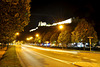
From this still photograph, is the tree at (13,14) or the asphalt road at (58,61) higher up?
the tree at (13,14)

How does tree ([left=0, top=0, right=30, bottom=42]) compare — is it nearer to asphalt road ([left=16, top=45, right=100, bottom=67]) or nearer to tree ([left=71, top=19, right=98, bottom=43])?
asphalt road ([left=16, top=45, right=100, bottom=67])

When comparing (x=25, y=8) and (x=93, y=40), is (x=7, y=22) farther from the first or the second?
(x=93, y=40)

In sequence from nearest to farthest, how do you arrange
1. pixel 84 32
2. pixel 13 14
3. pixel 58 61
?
1. pixel 13 14
2. pixel 58 61
3. pixel 84 32

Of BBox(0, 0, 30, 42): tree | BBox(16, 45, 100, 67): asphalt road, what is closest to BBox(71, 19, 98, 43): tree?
BBox(16, 45, 100, 67): asphalt road

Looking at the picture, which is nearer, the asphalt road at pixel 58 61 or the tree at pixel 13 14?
the tree at pixel 13 14

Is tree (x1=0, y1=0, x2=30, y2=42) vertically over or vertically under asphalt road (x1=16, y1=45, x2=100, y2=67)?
over

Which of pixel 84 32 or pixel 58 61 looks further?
pixel 84 32

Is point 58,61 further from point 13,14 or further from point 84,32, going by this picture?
point 84,32

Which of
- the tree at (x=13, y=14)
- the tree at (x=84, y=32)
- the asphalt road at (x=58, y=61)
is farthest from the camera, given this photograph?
the tree at (x=84, y=32)

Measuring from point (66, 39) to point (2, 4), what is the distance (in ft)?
119

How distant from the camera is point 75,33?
36.7 m

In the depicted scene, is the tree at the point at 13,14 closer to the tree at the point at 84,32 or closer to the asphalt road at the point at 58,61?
the asphalt road at the point at 58,61

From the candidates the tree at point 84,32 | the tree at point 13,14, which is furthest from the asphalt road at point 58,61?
the tree at point 84,32

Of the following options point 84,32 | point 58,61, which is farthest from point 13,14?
point 84,32
